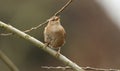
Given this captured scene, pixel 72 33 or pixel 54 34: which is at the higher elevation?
pixel 72 33

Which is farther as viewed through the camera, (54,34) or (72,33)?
(72,33)

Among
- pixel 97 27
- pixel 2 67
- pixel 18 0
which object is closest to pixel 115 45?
pixel 97 27

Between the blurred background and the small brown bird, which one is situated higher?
the blurred background

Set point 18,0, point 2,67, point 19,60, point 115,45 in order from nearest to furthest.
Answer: point 2,67 < point 19,60 < point 18,0 < point 115,45

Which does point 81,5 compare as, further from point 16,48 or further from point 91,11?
point 16,48

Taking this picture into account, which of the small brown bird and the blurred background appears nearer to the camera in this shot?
the small brown bird

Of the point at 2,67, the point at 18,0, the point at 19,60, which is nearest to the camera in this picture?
the point at 2,67
